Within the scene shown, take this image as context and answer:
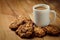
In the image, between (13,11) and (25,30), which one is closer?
(25,30)

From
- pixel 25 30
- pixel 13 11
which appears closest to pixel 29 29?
pixel 25 30

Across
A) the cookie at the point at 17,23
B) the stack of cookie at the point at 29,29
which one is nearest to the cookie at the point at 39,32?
the stack of cookie at the point at 29,29

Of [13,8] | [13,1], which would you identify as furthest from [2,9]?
[13,1]

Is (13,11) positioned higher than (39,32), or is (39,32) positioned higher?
(13,11)

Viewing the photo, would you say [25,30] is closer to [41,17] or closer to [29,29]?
[29,29]

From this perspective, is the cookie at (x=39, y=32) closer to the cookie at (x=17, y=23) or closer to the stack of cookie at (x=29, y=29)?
the stack of cookie at (x=29, y=29)

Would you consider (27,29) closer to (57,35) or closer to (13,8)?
(57,35)
